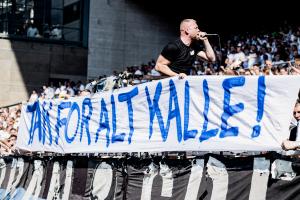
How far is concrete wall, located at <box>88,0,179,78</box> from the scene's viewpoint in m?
35.6

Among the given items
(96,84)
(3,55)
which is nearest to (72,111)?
(96,84)

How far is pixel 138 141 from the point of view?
7.95 m

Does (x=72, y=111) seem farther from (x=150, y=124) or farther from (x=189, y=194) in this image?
(x=189, y=194)

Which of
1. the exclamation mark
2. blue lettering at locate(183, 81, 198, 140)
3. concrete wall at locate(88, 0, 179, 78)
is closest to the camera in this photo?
the exclamation mark

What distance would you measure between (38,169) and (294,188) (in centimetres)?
692

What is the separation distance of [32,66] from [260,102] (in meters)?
30.5

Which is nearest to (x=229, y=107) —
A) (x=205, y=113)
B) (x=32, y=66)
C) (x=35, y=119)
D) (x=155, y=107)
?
(x=205, y=113)

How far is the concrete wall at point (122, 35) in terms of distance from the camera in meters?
35.6

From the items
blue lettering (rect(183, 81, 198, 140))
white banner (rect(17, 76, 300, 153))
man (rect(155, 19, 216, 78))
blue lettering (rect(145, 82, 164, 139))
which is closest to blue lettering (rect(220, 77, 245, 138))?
white banner (rect(17, 76, 300, 153))

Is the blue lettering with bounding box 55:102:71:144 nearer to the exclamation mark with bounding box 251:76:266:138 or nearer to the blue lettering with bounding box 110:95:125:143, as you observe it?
the blue lettering with bounding box 110:95:125:143

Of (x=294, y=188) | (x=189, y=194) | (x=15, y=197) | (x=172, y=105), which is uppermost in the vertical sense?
(x=172, y=105)

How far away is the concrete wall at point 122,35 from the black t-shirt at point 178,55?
27517mm

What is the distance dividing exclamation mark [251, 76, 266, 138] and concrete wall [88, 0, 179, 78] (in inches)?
1156

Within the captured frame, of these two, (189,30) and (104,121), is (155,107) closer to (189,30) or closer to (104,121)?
(189,30)
